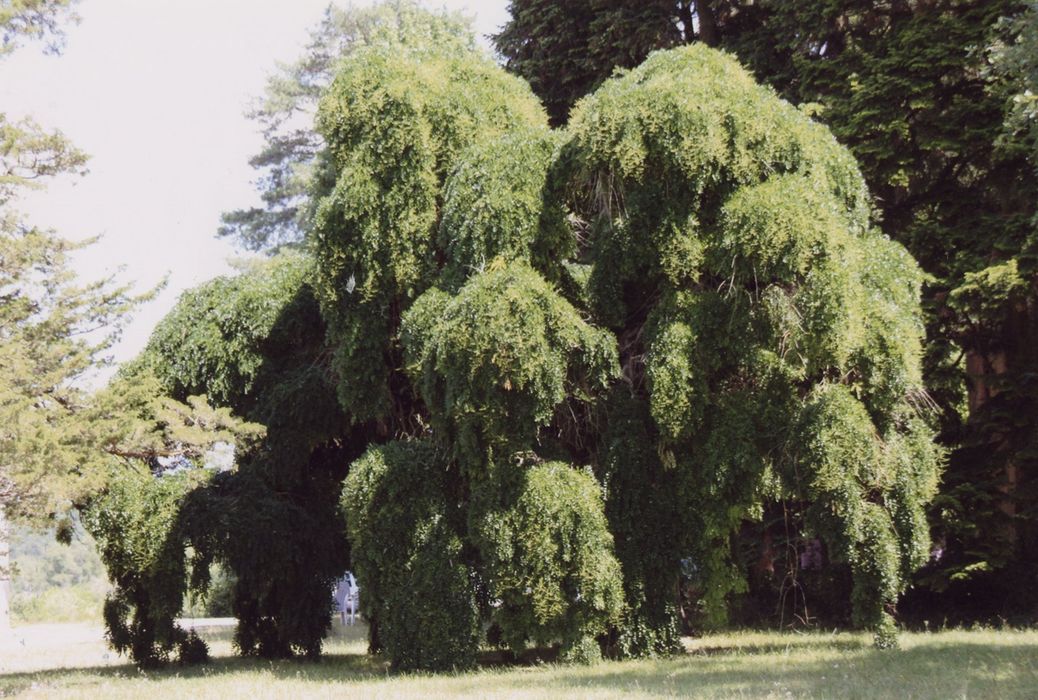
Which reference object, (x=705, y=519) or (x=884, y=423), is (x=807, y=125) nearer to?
(x=884, y=423)

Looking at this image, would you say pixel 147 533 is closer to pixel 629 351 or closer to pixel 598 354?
pixel 598 354

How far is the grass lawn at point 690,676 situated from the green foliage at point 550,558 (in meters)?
0.53

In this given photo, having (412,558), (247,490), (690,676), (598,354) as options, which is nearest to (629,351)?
(598,354)

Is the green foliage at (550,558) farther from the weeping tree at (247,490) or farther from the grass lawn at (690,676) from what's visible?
the weeping tree at (247,490)

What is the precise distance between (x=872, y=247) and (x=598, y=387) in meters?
3.87

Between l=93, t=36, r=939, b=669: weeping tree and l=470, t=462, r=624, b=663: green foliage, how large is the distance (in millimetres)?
27

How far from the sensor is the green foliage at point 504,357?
13.3 metres

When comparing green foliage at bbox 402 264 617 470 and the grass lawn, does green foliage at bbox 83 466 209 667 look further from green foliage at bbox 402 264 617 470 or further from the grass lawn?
green foliage at bbox 402 264 617 470

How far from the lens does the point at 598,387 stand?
14.3m

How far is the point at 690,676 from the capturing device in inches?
483

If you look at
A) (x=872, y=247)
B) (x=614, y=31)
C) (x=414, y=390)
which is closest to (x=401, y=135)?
(x=414, y=390)

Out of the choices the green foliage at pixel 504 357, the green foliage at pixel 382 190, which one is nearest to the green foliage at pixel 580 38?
the green foliage at pixel 382 190

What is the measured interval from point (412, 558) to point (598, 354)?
342 centimetres

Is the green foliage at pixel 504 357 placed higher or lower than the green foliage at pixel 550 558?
higher
